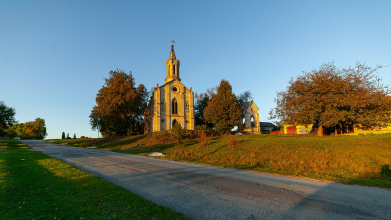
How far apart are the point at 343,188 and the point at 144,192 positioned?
22.7ft

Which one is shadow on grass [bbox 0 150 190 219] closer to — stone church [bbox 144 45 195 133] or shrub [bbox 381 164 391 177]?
shrub [bbox 381 164 391 177]

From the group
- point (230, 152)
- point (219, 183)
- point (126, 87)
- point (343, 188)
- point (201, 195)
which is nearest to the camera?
point (201, 195)

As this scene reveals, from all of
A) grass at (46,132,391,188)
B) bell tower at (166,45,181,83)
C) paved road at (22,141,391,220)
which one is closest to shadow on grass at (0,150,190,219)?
paved road at (22,141,391,220)

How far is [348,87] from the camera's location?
20875 millimetres

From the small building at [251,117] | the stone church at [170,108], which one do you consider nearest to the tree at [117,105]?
the stone church at [170,108]

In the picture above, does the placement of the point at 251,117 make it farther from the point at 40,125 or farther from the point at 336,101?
the point at 40,125

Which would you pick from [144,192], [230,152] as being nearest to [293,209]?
[144,192]

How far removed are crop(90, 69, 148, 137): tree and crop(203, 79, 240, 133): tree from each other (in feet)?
60.7

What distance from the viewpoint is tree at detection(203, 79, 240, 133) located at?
36.6m

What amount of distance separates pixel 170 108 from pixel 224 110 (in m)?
13.8

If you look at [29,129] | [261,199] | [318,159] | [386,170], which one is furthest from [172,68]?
[29,129]

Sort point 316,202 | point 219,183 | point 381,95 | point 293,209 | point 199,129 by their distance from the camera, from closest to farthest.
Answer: point 293,209, point 316,202, point 219,183, point 381,95, point 199,129

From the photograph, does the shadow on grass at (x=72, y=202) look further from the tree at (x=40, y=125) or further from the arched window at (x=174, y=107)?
the tree at (x=40, y=125)

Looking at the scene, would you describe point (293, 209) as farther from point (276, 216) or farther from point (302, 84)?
point (302, 84)
